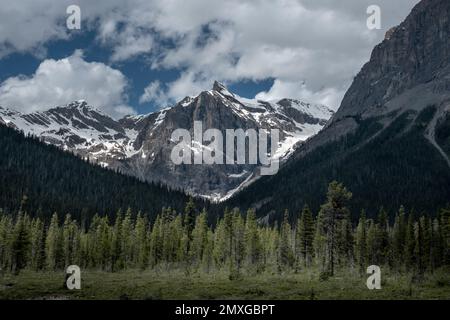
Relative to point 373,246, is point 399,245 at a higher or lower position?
higher

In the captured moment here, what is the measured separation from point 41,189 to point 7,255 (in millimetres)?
104353

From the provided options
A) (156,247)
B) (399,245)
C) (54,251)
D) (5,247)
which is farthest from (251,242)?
(5,247)

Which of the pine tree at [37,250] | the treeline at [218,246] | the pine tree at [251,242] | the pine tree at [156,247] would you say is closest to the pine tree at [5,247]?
the treeline at [218,246]

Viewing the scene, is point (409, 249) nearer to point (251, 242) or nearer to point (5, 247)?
point (251, 242)

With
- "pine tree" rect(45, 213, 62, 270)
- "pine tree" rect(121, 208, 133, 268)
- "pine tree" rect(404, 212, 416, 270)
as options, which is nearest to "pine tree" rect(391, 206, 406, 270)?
"pine tree" rect(404, 212, 416, 270)

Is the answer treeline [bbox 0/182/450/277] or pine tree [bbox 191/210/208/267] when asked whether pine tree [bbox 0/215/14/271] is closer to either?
treeline [bbox 0/182/450/277]

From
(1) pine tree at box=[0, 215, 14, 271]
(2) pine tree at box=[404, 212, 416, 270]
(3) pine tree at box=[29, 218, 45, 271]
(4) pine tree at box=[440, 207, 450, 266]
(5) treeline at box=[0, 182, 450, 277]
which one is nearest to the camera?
(2) pine tree at box=[404, 212, 416, 270]

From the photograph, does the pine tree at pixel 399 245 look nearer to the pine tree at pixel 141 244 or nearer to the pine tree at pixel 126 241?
the pine tree at pixel 141 244

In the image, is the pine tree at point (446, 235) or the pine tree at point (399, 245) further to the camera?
the pine tree at point (399, 245)

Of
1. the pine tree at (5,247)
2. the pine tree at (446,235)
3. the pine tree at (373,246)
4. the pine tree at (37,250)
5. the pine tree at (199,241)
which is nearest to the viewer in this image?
the pine tree at (446,235)
